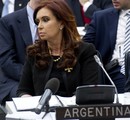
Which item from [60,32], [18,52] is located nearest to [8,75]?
[18,52]

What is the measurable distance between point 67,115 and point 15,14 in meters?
2.65

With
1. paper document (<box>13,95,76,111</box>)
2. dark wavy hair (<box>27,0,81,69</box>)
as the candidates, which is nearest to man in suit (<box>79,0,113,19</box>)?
dark wavy hair (<box>27,0,81,69</box>)

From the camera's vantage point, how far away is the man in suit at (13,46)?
4.35 meters

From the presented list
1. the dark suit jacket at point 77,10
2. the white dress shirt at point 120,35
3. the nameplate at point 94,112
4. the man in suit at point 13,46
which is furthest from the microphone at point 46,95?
the dark suit jacket at point 77,10

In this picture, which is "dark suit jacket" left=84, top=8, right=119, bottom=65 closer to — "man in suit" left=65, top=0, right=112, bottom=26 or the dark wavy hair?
the dark wavy hair

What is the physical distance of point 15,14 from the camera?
4605 mm

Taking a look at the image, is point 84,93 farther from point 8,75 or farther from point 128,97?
point 8,75

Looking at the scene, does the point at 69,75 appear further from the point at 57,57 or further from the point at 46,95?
the point at 46,95

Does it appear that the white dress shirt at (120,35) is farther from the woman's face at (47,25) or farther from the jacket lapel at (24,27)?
the woman's face at (47,25)

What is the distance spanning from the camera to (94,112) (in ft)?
6.93

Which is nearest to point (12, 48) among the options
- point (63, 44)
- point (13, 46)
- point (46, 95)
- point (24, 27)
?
point (13, 46)

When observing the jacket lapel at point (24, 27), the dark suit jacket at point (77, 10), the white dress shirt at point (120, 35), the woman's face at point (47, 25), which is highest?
the woman's face at point (47, 25)

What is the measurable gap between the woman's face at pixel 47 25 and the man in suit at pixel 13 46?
0.80m

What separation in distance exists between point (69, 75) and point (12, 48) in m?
1.05
